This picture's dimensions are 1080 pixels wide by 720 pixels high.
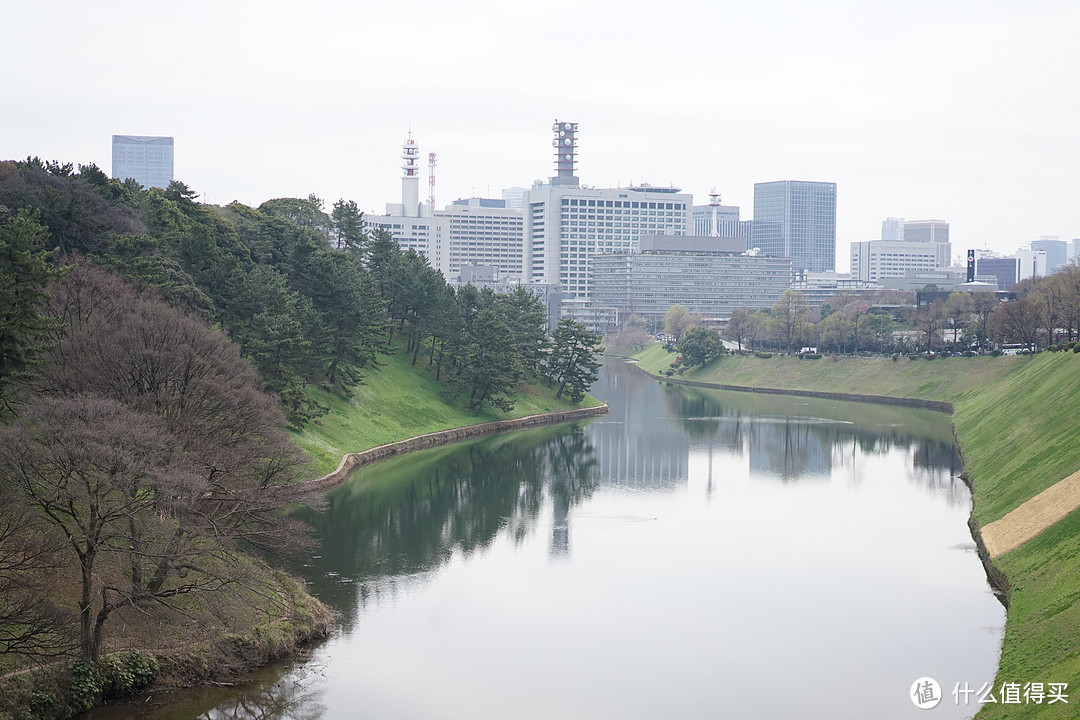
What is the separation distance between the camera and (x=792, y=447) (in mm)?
62000

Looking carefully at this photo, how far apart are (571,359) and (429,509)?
3658cm

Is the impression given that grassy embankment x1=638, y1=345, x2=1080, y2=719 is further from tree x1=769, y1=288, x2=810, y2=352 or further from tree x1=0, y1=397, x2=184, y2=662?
tree x1=0, y1=397, x2=184, y2=662

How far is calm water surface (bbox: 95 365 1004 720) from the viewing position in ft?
75.8

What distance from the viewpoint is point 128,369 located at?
30.8 m

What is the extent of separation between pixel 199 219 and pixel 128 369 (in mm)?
34886

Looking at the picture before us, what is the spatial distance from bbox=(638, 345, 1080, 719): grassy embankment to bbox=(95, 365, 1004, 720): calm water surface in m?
1.31

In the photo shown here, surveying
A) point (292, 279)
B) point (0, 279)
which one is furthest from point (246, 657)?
point (292, 279)

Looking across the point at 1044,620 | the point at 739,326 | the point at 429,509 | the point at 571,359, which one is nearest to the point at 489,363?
the point at 571,359

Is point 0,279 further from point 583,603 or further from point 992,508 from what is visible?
point 992,508

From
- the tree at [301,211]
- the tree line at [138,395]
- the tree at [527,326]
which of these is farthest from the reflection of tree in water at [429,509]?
the tree at [301,211]

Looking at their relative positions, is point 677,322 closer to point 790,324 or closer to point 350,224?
point 790,324

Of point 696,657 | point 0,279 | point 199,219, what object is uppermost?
point 199,219

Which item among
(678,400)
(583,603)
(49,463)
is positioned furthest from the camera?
(678,400)

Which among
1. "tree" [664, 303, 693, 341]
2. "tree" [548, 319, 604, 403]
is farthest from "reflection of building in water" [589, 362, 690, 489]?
"tree" [664, 303, 693, 341]
